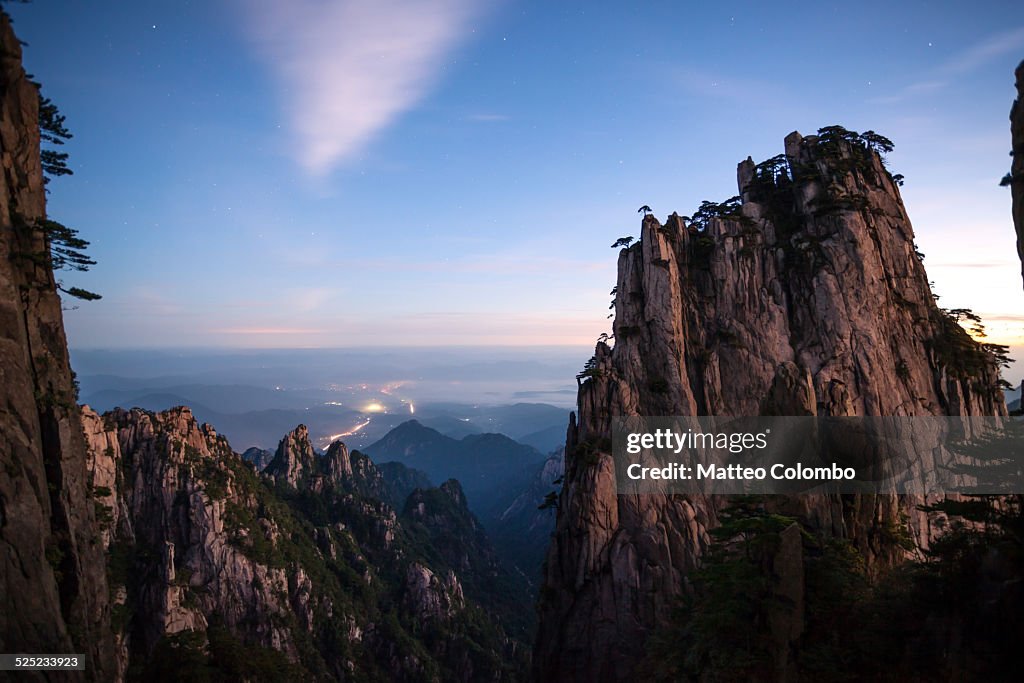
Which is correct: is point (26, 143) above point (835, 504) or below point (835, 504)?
above

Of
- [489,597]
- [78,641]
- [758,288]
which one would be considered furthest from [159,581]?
[489,597]

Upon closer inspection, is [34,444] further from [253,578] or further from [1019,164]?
[253,578]

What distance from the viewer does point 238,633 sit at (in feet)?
229

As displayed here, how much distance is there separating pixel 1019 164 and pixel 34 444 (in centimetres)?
3961

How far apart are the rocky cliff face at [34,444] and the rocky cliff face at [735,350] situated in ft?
113

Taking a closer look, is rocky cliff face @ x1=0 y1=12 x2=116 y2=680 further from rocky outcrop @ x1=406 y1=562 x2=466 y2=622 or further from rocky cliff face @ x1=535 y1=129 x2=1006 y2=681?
rocky outcrop @ x1=406 y1=562 x2=466 y2=622

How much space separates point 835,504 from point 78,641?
40.9 m

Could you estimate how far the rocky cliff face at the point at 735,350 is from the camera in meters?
45.7

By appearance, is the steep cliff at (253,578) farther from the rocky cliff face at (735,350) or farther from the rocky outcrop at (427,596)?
the rocky cliff face at (735,350)

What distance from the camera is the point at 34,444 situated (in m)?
22.6

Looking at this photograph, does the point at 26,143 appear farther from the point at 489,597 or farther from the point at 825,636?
the point at 489,597

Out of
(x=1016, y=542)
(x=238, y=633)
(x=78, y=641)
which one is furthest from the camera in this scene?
(x=238, y=633)

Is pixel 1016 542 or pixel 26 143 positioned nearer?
pixel 1016 542

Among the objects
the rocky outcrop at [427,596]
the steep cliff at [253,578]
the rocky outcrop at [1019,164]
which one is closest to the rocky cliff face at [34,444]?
the steep cliff at [253,578]
